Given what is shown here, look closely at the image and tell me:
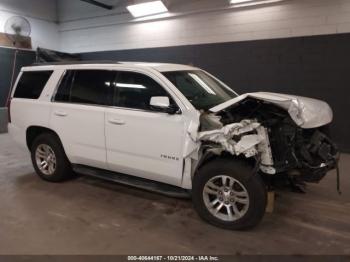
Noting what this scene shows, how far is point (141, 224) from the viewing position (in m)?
3.40

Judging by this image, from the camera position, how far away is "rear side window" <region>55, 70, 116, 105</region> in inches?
156

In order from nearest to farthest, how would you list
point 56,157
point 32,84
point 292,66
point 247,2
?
point 56,157
point 32,84
point 292,66
point 247,2

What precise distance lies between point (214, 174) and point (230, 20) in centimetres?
530

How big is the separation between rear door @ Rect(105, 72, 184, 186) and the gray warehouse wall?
165 inches

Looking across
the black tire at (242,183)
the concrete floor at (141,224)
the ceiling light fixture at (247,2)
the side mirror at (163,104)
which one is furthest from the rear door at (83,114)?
the ceiling light fixture at (247,2)

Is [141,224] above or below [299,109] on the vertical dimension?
below

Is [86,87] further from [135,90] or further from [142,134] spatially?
[142,134]

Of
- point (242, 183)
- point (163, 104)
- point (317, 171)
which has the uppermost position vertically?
point (163, 104)

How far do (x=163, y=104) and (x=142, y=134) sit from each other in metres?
0.47

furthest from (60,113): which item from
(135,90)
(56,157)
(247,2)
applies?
(247,2)

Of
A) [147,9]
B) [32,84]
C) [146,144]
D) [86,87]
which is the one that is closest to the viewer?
[146,144]

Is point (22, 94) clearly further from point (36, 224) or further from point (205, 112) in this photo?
point (205, 112)

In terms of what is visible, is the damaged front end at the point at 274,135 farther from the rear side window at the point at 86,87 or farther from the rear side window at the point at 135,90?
the rear side window at the point at 86,87

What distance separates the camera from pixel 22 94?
4.80m
